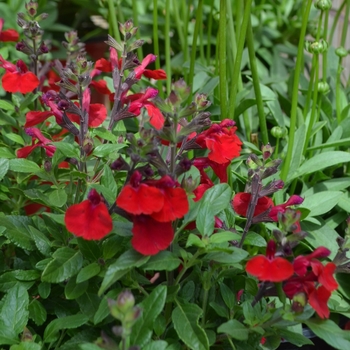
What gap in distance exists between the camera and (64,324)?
586 mm

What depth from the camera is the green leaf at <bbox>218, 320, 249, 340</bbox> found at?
0.56 m

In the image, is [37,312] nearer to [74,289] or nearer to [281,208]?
[74,289]

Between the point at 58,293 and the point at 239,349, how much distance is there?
0.22 m

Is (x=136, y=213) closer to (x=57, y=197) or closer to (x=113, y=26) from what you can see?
(x=57, y=197)

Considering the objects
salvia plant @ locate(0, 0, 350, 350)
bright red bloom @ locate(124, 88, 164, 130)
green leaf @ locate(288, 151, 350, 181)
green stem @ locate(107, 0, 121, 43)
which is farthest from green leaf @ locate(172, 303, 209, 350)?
green stem @ locate(107, 0, 121, 43)

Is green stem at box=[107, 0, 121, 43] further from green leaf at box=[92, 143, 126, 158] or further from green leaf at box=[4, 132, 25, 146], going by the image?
green leaf at box=[92, 143, 126, 158]

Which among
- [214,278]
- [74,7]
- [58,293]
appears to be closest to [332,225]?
[214,278]

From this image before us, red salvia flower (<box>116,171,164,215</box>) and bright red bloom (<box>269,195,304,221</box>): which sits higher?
red salvia flower (<box>116,171,164,215</box>)

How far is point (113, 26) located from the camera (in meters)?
0.99

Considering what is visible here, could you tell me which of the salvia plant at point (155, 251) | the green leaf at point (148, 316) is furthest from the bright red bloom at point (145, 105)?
the green leaf at point (148, 316)

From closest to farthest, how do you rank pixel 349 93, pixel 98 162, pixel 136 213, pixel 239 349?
pixel 136 213 < pixel 239 349 < pixel 98 162 < pixel 349 93

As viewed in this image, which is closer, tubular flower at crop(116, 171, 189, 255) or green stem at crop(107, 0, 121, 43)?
tubular flower at crop(116, 171, 189, 255)

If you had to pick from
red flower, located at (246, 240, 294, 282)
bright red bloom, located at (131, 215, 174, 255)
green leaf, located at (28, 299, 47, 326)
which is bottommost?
green leaf, located at (28, 299, 47, 326)

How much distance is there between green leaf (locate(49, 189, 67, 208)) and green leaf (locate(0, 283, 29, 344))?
0.31ft
